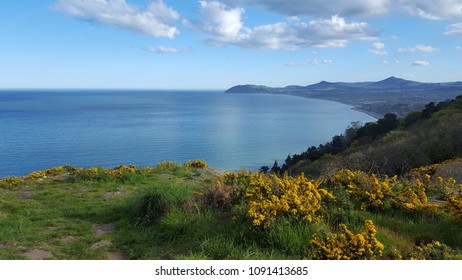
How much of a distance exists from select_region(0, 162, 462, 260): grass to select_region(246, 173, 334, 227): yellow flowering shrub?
0.12m

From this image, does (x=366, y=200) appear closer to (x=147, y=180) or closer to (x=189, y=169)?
(x=147, y=180)

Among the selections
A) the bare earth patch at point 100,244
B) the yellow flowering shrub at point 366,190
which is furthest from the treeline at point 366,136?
the bare earth patch at point 100,244

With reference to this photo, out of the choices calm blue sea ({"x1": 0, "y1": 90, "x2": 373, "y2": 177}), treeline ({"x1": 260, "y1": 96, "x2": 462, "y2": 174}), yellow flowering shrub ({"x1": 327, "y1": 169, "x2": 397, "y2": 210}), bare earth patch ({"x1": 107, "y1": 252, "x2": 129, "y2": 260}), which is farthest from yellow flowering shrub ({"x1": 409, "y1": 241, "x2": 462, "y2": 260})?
calm blue sea ({"x1": 0, "y1": 90, "x2": 373, "y2": 177})

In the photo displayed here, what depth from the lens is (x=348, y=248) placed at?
474 centimetres

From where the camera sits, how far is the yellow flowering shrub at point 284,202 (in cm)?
551

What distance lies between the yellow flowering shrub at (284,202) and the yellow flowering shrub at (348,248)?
62 centimetres

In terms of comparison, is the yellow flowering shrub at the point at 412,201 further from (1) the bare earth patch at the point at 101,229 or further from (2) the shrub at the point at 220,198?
(1) the bare earth patch at the point at 101,229

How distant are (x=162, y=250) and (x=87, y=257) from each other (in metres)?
1.05

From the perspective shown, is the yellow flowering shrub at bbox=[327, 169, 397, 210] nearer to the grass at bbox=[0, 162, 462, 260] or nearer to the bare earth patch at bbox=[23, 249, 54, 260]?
the grass at bbox=[0, 162, 462, 260]

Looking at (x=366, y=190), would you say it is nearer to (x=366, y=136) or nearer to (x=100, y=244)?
(x=100, y=244)

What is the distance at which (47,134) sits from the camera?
7494cm

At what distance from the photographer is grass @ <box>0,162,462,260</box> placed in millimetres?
5137

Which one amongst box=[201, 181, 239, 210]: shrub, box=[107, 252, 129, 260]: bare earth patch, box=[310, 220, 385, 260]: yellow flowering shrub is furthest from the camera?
box=[201, 181, 239, 210]: shrub
